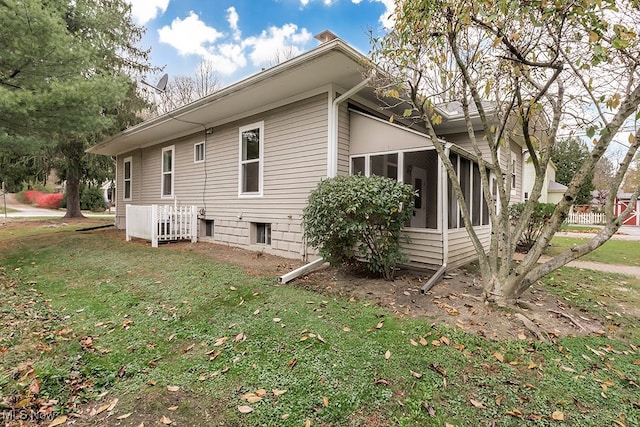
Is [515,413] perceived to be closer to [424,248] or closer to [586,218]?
[424,248]

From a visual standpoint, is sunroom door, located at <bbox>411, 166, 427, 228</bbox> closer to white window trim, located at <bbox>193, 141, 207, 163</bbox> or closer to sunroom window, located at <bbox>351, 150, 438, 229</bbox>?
sunroom window, located at <bbox>351, 150, 438, 229</bbox>

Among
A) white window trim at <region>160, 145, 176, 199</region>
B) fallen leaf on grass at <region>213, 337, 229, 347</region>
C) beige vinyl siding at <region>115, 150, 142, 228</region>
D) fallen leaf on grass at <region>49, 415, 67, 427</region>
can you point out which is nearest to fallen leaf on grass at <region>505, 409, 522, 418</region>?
fallen leaf on grass at <region>213, 337, 229, 347</region>

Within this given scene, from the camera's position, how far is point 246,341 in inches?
122

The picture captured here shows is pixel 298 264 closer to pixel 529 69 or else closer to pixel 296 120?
pixel 296 120

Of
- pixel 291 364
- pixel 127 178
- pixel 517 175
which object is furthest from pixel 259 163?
pixel 517 175

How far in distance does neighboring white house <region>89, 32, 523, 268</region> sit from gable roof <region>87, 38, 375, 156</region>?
20 millimetres

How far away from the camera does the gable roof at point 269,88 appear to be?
16.0 ft

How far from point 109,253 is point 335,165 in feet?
18.4

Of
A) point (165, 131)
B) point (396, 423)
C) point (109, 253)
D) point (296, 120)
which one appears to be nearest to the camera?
point (396, 423)

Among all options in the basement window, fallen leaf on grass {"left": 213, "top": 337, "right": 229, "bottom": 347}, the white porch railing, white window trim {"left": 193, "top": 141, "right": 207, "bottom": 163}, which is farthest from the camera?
the white porch railing

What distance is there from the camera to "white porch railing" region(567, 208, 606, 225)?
19.8 m

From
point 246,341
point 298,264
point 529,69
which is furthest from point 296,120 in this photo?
point 246,341

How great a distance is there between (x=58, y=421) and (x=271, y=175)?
553cm

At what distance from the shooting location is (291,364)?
270 centimetres
